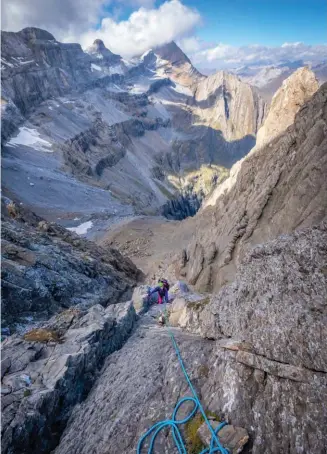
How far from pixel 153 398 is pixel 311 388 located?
4.82 meters

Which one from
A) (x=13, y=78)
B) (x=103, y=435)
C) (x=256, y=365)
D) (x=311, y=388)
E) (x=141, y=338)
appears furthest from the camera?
(x=13, y=78)

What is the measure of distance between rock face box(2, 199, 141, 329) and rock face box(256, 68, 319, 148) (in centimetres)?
2920

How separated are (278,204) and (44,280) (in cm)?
1882

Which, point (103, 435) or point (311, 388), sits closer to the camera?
point (311, 388)

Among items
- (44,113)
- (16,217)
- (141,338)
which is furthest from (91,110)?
(141,338)

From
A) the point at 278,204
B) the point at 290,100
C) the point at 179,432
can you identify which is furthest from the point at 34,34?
the point at 179,432

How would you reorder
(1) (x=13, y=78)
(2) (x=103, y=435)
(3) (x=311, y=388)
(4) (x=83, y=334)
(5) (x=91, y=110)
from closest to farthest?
(3) (x=311, y=388)
(2) (x=103, y=435)
(4) (x=83, y=334)
(1) (x=13, y=78)
(5) (x=91, y=110)

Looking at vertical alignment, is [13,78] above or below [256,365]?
above

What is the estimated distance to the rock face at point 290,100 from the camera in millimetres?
42625

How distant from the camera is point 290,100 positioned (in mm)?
44500

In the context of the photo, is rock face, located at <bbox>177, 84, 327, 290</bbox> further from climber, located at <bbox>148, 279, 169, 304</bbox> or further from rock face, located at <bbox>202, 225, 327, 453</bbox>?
rock face, located at <bbox>202, 225, 327, 453</bbox>

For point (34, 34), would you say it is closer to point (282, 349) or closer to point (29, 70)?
point (29, 70)

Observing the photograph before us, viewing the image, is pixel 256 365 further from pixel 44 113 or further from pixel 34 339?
pixel 44 113

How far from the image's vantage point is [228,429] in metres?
8.13
